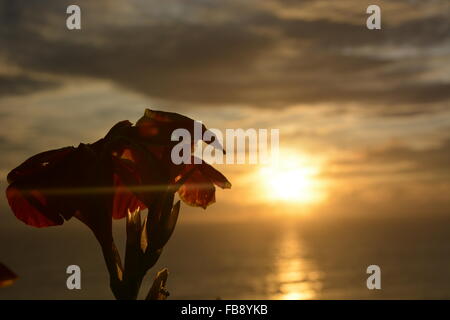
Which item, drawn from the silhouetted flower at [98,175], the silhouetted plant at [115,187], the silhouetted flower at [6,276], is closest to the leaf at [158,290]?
the silhouetted plant at [115,187]

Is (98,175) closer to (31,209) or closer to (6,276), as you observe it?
(31,209)

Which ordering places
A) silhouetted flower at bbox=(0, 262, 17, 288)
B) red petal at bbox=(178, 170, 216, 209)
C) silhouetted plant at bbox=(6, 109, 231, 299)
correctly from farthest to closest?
1. red petal at bbox=(178, 170, 216, 209)
2. silhouetted plant at bbox=(6, 109, 231, 299)
3. silhouetted flower at bbox=(0, 262, 17, 288)

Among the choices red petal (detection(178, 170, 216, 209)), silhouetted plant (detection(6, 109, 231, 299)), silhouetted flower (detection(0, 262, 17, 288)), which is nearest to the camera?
silhouetted flower (detection(0, 262, 17, 288))

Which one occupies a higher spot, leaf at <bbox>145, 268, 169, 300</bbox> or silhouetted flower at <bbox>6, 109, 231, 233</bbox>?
silhouetted flower at <bbox>6, 109, 231, 233</bbox>

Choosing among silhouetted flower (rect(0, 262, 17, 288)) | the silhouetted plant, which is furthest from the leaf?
silhouetted flower (rect(0, 262, 17, 288))

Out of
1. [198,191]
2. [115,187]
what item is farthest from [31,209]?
[198,191]

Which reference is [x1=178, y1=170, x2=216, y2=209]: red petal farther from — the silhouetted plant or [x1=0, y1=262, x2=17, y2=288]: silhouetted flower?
[x1=0, y1=262, x2=17, y2=288]: silhouetted flower

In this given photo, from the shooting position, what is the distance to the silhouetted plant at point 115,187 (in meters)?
1.04

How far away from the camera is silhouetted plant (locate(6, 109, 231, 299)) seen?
Result: 1.04 metres

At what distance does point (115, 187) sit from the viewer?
1085mm

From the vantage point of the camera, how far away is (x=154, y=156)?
1116 mm

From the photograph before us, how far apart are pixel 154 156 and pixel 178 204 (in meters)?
0.13

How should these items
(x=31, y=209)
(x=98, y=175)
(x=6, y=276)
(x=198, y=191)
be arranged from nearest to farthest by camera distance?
1. (x=6, y=276)
2. (x=98, y=175)
3. (x=31, y=209)
4. (x=198, y=191)
